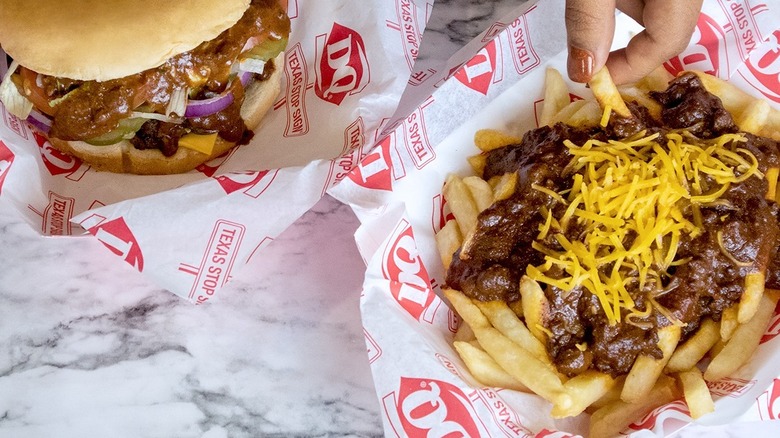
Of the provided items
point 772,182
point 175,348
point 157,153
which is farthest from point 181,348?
point 772,182

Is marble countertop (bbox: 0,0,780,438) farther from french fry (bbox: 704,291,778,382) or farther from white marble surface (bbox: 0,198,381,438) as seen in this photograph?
french fry (bbox: 704,291,778,382)

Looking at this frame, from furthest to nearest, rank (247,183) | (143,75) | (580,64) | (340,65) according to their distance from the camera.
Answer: (340,65) → (143,75) → (247,183) → (580,64)

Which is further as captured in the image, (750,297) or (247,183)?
(247,183)

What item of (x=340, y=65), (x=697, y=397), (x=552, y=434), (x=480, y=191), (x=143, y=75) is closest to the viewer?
(x=697, y=397)

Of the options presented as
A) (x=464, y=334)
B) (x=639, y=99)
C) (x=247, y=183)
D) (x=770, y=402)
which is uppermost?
(x=247, y=183)

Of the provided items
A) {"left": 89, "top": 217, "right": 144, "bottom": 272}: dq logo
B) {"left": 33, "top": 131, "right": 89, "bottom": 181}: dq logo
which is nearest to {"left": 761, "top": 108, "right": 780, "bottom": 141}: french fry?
{"left": 89, "top": 217, "right": 144, "bottom": 272}: dq logo

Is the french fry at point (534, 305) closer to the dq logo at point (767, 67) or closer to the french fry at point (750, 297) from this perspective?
the french fry at point (750, 297)

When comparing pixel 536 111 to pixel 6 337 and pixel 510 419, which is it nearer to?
pixel 510 419

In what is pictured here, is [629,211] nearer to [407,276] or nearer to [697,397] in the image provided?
[697,397]
